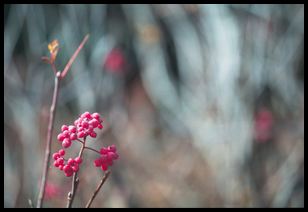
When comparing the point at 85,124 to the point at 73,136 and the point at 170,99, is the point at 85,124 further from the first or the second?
the point at 170,99

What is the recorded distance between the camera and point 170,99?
3.14m

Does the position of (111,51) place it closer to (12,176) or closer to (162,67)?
(162,67)

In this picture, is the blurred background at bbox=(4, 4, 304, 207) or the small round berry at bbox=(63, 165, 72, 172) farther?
the blurred background at bbox=(4, 4, 304, 207)

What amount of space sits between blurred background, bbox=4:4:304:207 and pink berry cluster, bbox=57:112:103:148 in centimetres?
138

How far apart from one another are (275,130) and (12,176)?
1533mm

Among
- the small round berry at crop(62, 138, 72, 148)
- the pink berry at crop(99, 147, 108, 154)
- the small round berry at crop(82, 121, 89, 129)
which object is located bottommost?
the pink berry at crop(99, 147, 108, 154)

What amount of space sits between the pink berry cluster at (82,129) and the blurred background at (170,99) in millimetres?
1380

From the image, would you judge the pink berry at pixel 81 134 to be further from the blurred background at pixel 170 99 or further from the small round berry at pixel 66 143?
the blurred background at pixel 170 99

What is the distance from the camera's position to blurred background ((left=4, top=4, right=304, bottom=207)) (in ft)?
7.94

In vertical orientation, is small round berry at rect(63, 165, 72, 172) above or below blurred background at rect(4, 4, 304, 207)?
above

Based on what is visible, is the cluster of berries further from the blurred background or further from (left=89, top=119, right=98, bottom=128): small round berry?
the blurred background

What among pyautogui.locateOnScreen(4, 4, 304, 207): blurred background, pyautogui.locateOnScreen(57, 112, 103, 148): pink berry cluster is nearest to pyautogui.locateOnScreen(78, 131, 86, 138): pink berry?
pyautogui.locateOnScreen(57, 112, 103, 148): pink berry cluster

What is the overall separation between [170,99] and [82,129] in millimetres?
2448

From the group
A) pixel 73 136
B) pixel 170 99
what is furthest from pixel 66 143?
pixel 170 99
